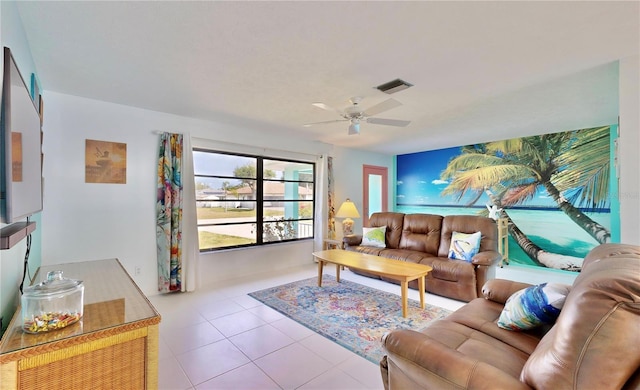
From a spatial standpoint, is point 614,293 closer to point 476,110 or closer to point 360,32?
point 360,32

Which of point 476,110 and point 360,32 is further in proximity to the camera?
point 476,110

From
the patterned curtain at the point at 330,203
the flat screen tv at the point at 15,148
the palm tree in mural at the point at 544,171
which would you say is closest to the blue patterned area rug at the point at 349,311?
the patterned curtain at the point at 330,203

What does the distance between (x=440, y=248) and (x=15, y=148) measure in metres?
4.50

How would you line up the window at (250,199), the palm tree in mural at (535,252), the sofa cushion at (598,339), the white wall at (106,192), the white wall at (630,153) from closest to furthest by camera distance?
the sofa cushion at (598,339)
the white wall at (630,153)
the white wall at (106,192)
the window at (250,199)
the palm tree in mural at (535,252)

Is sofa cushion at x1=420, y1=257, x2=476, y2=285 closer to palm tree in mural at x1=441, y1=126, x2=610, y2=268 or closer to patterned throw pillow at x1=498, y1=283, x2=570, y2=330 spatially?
patterned throw pillow at x1=498, y1=283, x2=570, y2=330

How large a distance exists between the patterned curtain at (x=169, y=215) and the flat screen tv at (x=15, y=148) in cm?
212

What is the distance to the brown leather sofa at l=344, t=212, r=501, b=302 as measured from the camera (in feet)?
11.6

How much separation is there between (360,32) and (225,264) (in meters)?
3.67

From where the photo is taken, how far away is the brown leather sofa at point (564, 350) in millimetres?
883

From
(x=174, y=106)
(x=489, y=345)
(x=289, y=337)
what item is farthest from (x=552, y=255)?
(x=174, y=106)

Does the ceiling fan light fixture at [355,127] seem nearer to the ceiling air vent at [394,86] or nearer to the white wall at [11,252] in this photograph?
the ceiling air vent at [394,86]

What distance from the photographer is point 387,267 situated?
3.42 metres

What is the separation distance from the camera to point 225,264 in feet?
14.3

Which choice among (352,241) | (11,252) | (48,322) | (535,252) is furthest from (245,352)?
(535,252)
